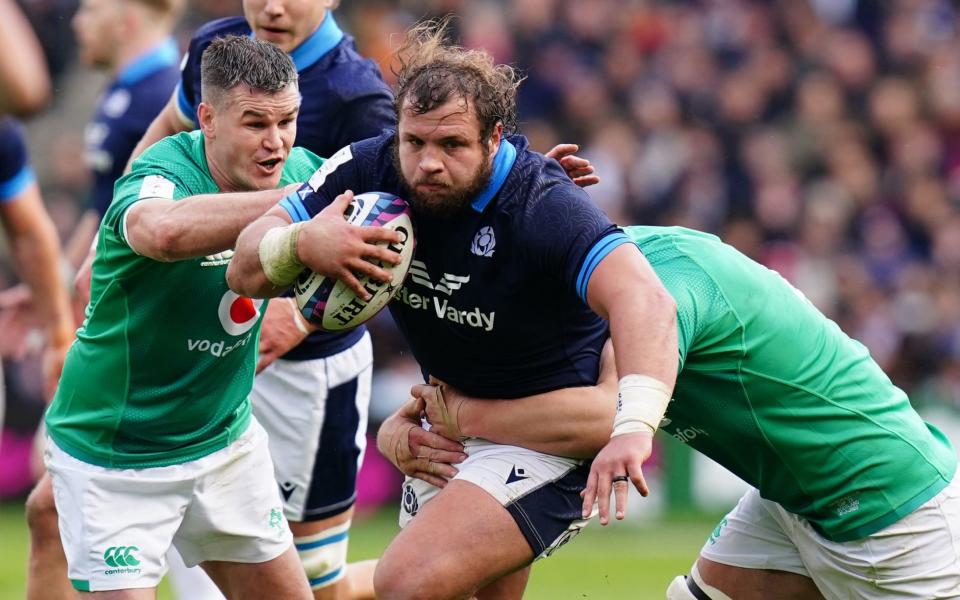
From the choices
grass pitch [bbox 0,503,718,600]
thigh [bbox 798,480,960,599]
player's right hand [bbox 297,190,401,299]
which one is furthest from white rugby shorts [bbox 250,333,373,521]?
grass pitch [bbox 0,503,718,600]

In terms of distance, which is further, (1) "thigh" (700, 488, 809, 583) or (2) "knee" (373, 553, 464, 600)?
(1) "thigh" (700, 488, 809, 583)

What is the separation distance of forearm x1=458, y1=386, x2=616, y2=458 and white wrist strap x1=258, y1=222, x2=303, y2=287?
0.95 metres

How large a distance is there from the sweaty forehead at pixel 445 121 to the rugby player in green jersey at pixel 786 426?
725 mm

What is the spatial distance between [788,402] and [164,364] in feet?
7.14

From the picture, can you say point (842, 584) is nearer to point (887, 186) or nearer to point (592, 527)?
point (592, 527)

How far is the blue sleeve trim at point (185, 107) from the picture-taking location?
6.54 m

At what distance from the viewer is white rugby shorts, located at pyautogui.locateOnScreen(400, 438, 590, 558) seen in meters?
4.85

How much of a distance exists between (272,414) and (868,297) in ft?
26.8

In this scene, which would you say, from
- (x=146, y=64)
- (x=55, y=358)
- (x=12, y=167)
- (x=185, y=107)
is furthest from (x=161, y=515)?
(x=146, y=64)

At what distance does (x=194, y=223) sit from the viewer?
15.4 feet

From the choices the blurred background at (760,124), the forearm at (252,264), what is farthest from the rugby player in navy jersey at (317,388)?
the blurred background at (760,124)

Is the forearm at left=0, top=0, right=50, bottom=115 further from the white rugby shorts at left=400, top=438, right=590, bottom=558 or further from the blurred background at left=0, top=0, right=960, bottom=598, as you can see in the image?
the blurred background at left=0, top=0, right=960, bottom=598

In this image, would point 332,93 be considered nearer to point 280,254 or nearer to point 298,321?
point 298,321

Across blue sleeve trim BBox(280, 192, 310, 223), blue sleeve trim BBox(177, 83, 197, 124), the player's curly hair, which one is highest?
the player's curly hair
